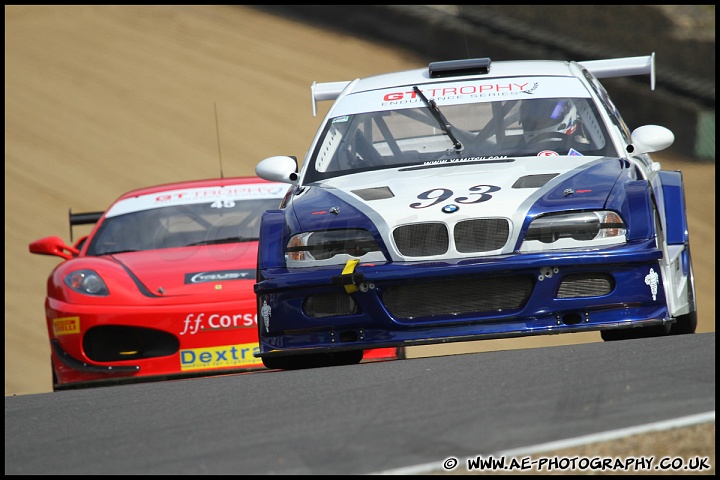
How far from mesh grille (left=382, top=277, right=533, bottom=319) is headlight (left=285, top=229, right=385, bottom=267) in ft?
0.71

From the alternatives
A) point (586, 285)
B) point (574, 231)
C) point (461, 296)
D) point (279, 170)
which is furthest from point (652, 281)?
point (279, 170)

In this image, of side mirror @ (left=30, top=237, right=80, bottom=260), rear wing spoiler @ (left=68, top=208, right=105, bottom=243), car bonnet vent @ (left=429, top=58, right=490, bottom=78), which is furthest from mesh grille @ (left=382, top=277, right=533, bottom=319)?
rear wing spoiler @ (left=68, top=208, right=105, bottom=243)

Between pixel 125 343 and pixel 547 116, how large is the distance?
9.21ft

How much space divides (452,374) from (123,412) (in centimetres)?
137

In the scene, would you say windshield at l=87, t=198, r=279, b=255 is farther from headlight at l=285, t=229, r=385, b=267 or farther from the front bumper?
the front bumper

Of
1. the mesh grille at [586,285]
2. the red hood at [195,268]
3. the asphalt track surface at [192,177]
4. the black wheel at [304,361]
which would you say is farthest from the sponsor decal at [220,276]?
the mesh grille at [586,285]

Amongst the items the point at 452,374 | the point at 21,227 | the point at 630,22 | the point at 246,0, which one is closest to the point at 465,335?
the point at 452,374

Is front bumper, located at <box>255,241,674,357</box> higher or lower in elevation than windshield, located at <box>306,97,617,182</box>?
lower

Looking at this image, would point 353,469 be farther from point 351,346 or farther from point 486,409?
point 351,346

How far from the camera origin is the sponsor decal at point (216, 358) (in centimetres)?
758

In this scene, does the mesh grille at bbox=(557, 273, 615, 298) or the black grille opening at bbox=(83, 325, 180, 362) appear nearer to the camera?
the mesh grille at bbox=(557, 273, 615, 298)

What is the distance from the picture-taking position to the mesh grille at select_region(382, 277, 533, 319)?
5922 millimetres

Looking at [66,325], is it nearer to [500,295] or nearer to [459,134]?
[459,134]

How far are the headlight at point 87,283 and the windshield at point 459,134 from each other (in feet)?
5.24
